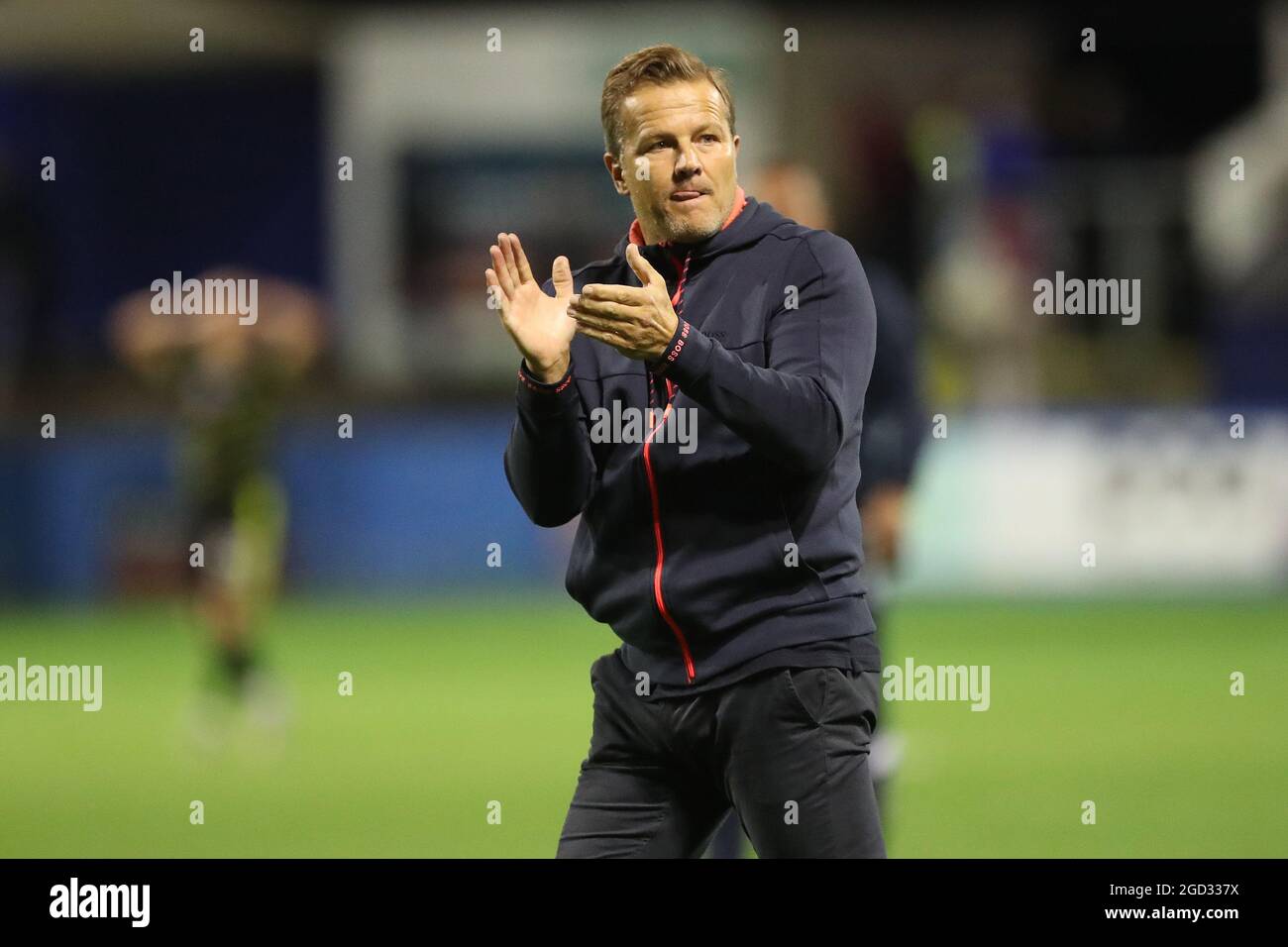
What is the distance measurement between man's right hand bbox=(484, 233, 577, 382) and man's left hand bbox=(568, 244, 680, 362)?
224mm

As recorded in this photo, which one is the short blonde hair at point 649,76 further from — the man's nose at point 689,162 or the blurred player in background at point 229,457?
the blurred player in background at point 229,457

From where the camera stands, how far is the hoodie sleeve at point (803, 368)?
4.04 meters

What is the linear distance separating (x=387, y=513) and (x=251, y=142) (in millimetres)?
9714

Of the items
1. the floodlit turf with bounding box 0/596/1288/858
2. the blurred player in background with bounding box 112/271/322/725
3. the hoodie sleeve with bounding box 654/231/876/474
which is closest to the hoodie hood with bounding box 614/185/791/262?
the hoodie sleeve with bounding box 654/231/876/474

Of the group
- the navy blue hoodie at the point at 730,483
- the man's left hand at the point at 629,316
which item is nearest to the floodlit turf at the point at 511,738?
the navy blue hoodie at the point at 730,483

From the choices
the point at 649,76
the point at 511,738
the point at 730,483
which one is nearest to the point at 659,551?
the point at 730,483

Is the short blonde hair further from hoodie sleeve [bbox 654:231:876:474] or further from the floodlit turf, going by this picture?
the floodlit turf

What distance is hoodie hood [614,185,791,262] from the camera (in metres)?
4.41

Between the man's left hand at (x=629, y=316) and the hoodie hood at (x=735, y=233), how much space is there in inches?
13.7

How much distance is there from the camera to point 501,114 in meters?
24.4

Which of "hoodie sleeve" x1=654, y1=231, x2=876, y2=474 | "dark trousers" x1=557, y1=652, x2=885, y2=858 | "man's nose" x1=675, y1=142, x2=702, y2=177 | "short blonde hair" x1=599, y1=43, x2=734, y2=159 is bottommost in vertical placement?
"dark trousers" x1=557, y1=652, x2=885, y2=858

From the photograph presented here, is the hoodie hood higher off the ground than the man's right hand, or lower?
higher
